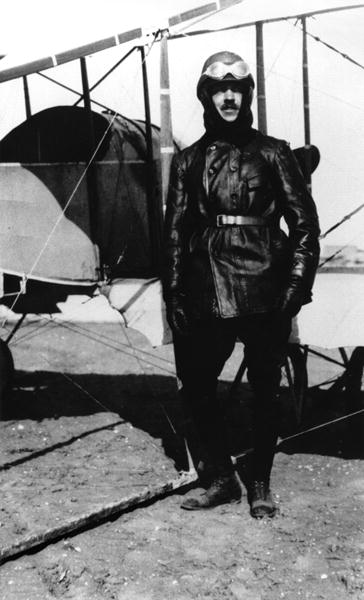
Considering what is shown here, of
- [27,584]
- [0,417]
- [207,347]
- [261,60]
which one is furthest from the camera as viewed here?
[0,417]

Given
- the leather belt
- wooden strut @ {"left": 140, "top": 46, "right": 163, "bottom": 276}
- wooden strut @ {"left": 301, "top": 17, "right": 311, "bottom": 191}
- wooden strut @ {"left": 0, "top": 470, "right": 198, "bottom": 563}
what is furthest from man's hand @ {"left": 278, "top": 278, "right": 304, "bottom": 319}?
wooden strut @ {"left": 140, "top": 46, "right": 163, "bottom": 276}

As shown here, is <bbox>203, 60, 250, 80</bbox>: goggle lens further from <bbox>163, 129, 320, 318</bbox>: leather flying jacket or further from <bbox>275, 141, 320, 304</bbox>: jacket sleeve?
<bbox>275, 141, 320, 304</bbox>: jacket sleeve

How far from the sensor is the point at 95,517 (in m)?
4.27

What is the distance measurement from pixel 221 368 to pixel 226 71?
67.5 inches

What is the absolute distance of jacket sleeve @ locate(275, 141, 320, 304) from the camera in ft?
12.8

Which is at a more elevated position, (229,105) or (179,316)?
(229,105)

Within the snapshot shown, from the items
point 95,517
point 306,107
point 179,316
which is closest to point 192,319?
point 179,316

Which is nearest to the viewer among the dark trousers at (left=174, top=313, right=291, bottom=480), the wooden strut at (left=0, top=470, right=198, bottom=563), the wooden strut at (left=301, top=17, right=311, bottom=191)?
the wooden strut at (left=0, top=470, right=198, bottom=563)

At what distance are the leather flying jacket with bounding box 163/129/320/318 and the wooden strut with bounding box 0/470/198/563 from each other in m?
1.28

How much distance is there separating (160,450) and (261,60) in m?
3.20

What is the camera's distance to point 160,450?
586cm

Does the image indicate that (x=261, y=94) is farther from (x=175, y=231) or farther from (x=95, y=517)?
(x=95, y=517)

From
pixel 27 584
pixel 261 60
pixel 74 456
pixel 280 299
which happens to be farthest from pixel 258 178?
pixel 74 456

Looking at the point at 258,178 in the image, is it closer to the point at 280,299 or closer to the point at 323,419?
the point at 280,299
